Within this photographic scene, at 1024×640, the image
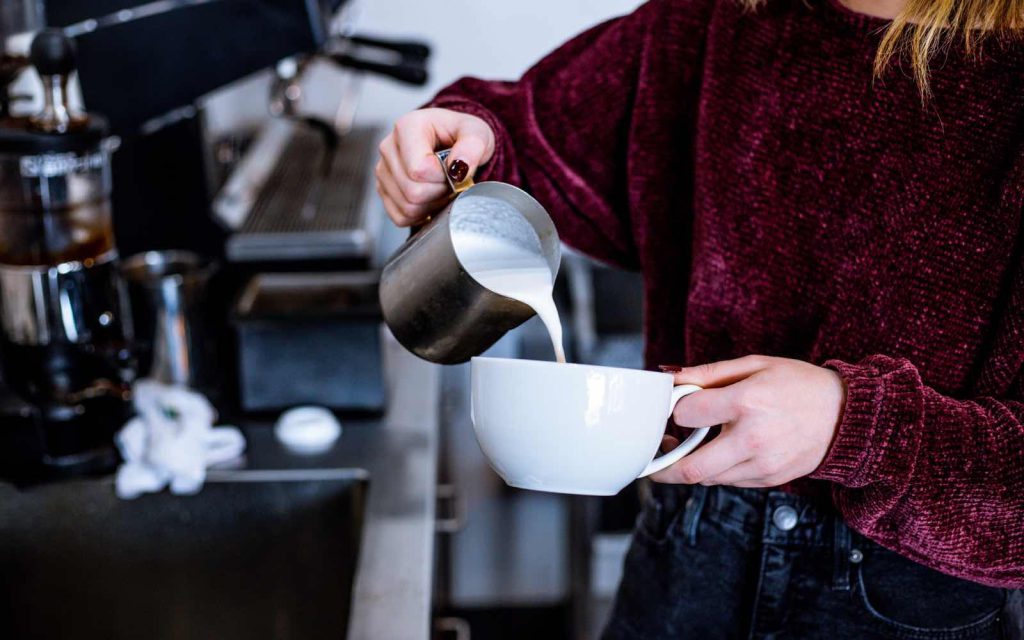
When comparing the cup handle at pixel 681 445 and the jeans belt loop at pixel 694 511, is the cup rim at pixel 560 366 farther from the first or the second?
the jeans belt loop at pixel 694 511

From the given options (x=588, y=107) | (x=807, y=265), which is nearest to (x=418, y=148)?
(x=588, y=107)

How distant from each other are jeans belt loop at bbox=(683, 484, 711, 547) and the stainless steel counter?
0.24 m

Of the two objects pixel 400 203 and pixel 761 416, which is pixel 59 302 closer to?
pixel 400 203

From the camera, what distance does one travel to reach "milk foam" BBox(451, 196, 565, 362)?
748 mm

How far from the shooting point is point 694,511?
2.96 ft

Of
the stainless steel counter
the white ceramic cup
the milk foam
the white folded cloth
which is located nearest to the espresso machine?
the white folded cloth

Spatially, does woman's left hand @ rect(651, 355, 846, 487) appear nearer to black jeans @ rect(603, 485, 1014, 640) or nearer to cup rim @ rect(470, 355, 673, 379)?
cup rim @ rect(470, 355, 673, 379)

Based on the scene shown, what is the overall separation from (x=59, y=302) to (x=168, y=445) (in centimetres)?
19

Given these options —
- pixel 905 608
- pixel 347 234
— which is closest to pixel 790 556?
pixel 905 608

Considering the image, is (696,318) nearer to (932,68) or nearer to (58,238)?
(932,68)

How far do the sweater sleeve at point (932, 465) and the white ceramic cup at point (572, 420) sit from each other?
11cm

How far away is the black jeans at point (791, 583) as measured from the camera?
2.71 ft

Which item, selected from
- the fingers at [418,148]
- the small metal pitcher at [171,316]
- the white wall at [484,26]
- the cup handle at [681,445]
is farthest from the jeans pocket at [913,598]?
the white wall at [484,26]

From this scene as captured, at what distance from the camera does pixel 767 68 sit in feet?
2.83
